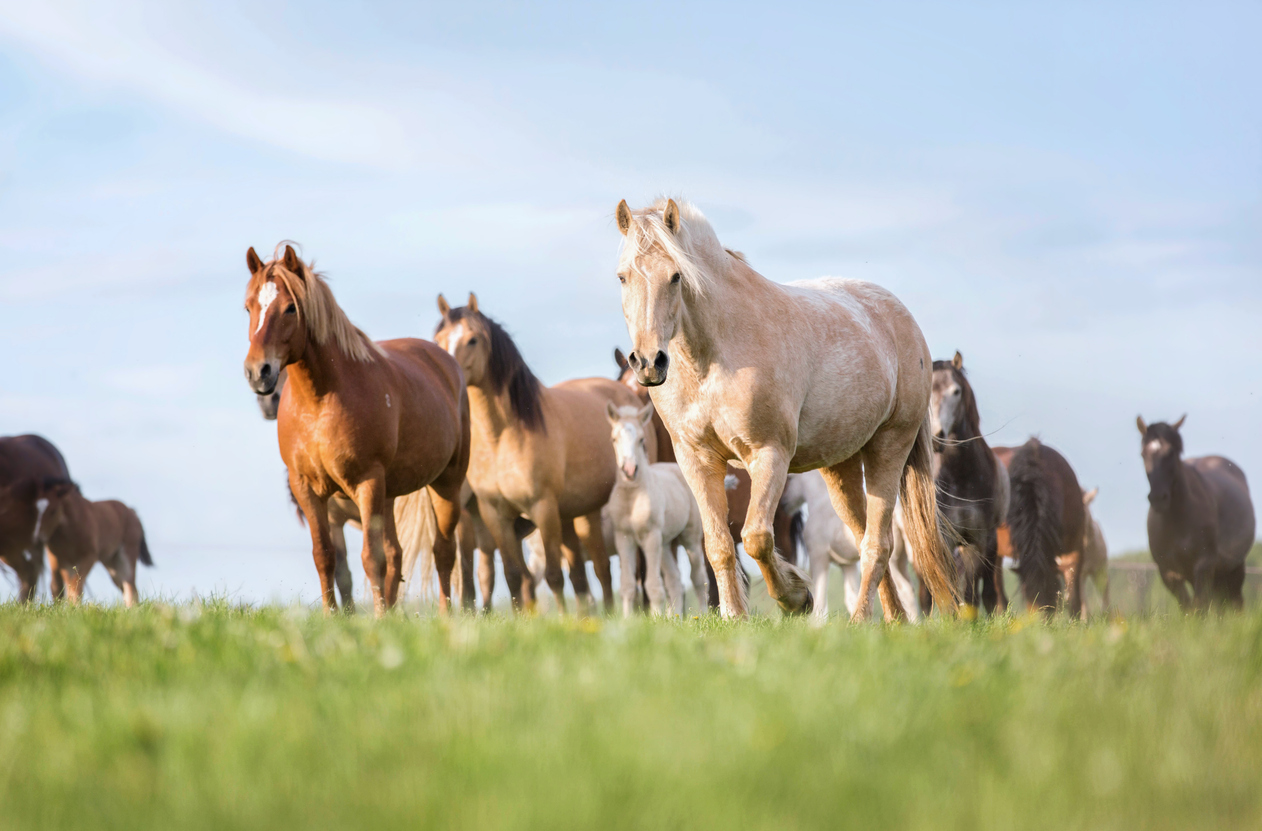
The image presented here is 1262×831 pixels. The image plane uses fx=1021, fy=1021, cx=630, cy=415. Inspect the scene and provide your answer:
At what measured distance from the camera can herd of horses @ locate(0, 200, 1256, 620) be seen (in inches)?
235

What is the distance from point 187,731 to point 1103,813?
1877mm

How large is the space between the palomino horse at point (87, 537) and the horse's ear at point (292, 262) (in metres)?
8.12

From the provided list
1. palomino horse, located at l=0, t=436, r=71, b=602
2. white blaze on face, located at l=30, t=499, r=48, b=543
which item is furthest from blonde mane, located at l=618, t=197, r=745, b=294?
white blaze on face, located at l=30, t=499, r=48, b=543

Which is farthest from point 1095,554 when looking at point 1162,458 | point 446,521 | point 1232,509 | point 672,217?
point 672,217

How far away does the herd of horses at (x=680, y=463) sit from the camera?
19.5 ft

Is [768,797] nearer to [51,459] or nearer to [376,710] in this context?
[376,710]

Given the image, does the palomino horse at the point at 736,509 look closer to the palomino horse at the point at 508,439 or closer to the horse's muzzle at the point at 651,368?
the palomino horse at the point at 508,439

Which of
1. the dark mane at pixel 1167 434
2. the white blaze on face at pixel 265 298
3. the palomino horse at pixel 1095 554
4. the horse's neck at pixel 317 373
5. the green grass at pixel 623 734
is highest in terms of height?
the white blaze on face at pixel 265 298

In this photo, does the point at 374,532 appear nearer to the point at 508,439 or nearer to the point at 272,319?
the point at 272,319

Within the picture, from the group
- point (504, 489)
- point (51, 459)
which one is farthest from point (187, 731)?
point (51, 459)

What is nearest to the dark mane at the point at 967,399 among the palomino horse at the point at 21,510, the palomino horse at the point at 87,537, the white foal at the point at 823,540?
the white foal at the point at 823,540

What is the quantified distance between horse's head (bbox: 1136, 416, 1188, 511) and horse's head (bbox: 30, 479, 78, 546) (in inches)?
583

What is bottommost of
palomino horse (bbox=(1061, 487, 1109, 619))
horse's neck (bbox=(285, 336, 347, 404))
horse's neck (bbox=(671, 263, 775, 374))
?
palomino horse (bbox=(1061, 487, 1109, 619))

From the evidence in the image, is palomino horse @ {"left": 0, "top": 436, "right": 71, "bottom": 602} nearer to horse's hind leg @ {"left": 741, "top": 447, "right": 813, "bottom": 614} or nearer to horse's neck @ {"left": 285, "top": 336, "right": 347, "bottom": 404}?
horse's neck @ {"left": 285, "top": 336, "right": 347, "bottom": 404}
